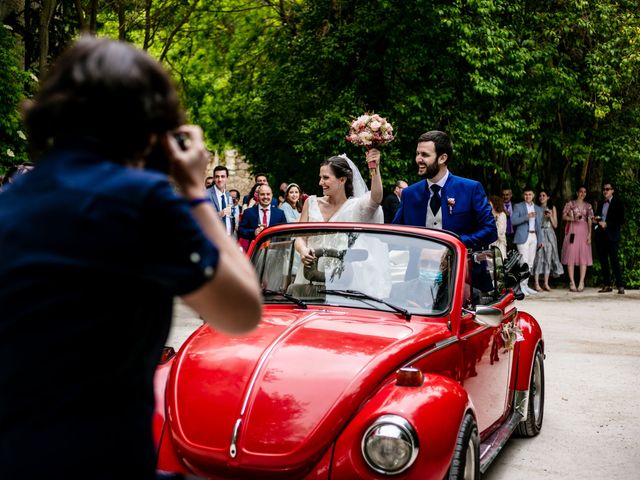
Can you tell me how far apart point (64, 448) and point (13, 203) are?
0.48 m

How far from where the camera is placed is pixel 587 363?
10.1 meters

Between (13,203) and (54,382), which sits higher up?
(13,203)

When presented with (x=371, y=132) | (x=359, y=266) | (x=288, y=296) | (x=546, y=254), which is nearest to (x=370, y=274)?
(x=359, y=266)

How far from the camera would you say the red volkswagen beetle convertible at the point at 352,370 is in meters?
3.94

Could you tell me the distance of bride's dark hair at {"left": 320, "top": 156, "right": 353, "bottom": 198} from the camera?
7808 mm

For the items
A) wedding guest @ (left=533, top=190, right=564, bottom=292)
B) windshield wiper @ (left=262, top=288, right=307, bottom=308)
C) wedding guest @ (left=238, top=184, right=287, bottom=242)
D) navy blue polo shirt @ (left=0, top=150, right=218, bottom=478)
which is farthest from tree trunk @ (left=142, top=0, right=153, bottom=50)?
navy blue polo shirt @ (left=0, top=150, right=218, bottom=478)

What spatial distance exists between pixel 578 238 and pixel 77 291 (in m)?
19.1

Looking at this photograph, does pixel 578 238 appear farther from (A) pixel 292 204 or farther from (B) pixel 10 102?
(B) pixel 10 102

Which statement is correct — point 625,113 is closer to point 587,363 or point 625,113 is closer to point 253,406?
point 587,363

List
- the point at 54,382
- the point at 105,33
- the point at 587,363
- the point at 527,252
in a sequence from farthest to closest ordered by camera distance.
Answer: the point at 105,33
the point at 527,252
the point at 587,363
the point at 54,382

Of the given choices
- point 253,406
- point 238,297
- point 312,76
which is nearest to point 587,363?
point 253,406

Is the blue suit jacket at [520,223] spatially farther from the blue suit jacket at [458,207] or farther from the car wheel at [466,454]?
the car wheel at [466,454]

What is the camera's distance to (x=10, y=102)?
15234 mm

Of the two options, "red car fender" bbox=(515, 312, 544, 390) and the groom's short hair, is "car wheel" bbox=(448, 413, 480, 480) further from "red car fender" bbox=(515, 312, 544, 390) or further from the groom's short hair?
the groom's short hair
